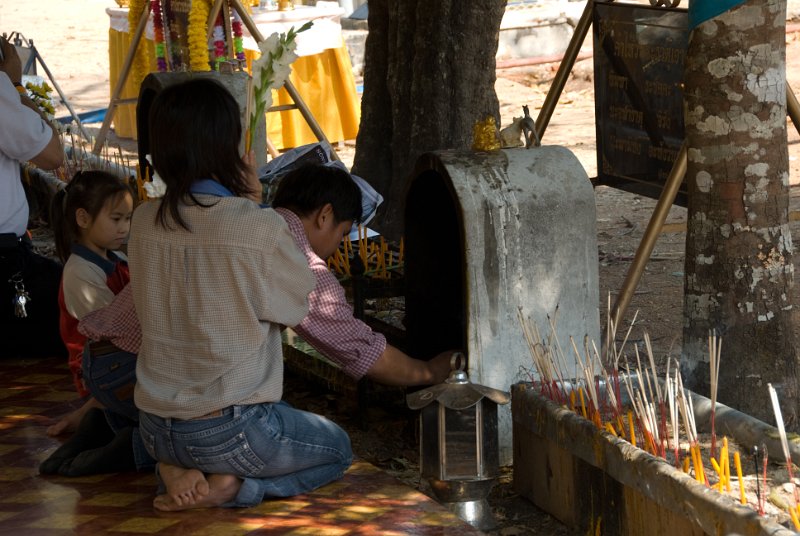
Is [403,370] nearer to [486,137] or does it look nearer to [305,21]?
[486,137]

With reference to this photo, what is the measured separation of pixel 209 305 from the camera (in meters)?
3.21

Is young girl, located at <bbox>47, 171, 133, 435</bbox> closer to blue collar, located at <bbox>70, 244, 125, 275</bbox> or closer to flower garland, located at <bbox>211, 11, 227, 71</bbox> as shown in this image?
blue collar, located at <bbox>70, 244, 125, 275</bbox>

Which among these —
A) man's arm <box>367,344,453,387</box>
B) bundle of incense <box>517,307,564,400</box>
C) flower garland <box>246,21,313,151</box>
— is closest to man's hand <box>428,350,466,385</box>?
man's arm <box>367,344,453,387</box>

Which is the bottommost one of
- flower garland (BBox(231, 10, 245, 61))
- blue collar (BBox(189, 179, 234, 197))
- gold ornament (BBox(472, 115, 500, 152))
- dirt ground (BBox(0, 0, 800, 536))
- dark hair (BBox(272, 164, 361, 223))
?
dirt ground (BBox(0, 0, 800, 536))

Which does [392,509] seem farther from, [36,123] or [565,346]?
[36,123]

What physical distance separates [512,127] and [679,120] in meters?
1.44

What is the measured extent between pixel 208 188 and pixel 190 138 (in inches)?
6.0

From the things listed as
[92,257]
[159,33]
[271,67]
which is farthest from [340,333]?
[159,33]

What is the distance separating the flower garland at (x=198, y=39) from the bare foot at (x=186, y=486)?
465 centimetres

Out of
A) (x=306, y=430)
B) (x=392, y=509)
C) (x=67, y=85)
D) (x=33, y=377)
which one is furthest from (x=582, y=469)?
(x=67, y=85)

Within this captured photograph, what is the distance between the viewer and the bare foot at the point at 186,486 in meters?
3.38

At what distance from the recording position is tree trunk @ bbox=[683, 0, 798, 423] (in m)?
3.77

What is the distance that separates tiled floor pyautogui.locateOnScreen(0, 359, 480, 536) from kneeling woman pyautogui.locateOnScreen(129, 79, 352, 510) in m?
0.09

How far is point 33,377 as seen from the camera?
5.21m
